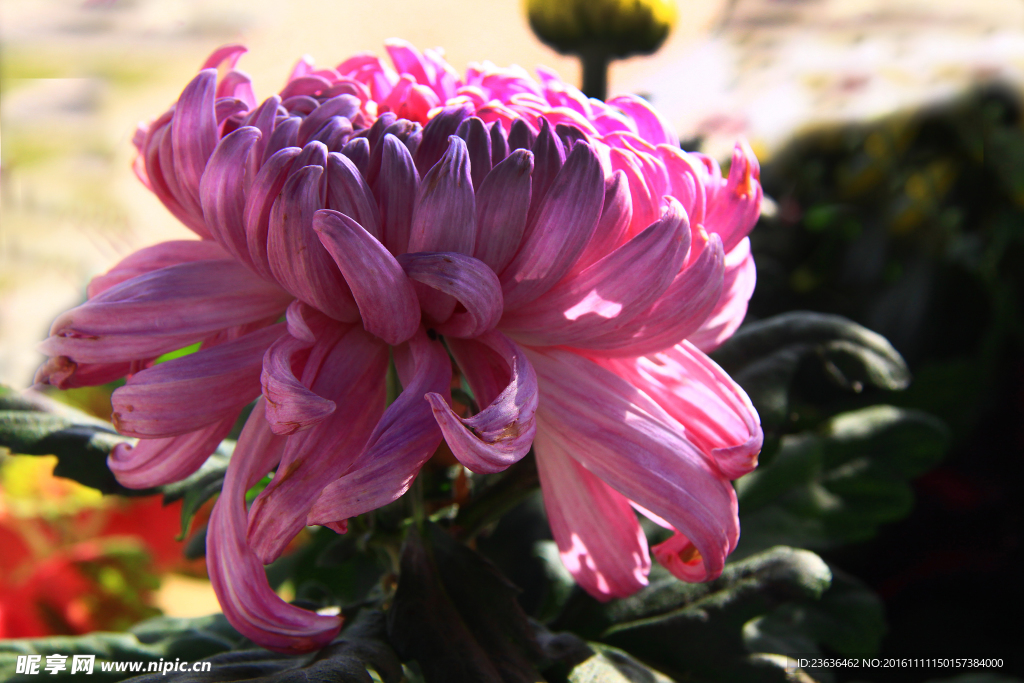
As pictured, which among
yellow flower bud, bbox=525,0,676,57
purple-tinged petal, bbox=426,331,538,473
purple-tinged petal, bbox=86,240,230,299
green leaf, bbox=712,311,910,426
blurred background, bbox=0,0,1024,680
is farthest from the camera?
blurred background, bbox=0,0,1024,680

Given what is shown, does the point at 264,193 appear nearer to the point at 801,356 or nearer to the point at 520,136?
the point at 520,136

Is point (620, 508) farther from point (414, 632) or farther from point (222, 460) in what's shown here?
point (222, 460)

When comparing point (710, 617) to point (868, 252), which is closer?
point (710, 617)

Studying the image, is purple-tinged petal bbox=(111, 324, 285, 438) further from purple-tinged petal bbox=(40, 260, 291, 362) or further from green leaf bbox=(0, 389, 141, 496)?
green leaf bbox=(0, 389, 141, 496)

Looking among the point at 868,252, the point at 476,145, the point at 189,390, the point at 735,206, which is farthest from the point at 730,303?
the point at 868,252

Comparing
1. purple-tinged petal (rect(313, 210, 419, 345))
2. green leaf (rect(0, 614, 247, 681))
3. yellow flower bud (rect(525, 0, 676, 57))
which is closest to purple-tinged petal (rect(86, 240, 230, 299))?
purple-tinged petal (rect(313, 210, 419, 345))

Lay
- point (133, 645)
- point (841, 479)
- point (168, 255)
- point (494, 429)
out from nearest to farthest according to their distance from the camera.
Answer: point (494, 429), point (168, 255), point (133, 645), point (841, 479)

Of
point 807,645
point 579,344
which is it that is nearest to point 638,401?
point 579,344
